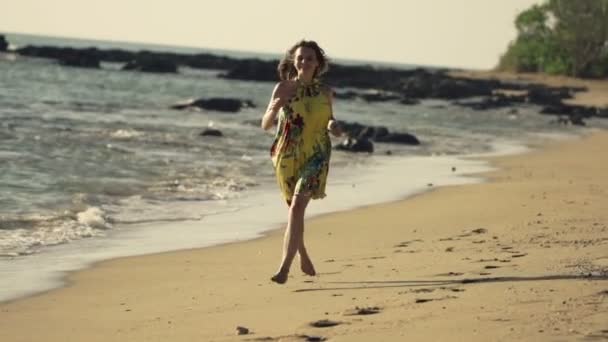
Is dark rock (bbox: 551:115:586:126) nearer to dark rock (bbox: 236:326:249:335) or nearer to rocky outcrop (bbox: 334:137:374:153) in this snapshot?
rocky outcrop (bbox: 334:137:374:153)

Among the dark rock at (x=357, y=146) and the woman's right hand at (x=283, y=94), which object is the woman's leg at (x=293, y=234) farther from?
the dark rock at (x=357, y=146)

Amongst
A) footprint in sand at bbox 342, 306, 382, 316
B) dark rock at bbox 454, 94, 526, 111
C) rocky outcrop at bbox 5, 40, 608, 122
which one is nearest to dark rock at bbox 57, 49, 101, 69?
rocky outcrop at bbox 5, 40, 608, 122

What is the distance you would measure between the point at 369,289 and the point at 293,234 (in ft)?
2.54

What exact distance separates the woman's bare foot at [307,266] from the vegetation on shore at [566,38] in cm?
7638

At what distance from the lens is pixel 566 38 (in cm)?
8281

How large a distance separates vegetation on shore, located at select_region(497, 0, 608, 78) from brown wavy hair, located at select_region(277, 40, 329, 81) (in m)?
76.4

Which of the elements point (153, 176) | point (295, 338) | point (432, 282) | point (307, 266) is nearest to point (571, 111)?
point (153, 176)

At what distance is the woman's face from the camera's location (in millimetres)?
7277

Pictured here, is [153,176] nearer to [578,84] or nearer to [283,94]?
[283,94]

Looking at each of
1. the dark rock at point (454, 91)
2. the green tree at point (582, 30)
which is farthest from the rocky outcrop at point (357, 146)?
the green tree at point (582, 30)

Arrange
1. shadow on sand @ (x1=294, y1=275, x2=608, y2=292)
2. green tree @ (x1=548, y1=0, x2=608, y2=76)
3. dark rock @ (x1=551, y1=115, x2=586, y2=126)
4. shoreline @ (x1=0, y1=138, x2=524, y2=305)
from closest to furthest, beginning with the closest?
shadow on sand @ (x1=294, y1=275, x2=608, y2=292) < shoreline @ (x1=0, y1=138, x2=524, y2=305) < dark rock @ (x1=551, y1=115, x2=586, y2=126) < green tree @ (x1=548, y1=0, x2=608, y2=76)

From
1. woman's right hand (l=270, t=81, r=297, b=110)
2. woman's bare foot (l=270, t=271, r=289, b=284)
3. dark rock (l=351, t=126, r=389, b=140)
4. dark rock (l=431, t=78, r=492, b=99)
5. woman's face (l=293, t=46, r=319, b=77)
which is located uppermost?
woman's face (l=293, t=46, r=319, b=77)

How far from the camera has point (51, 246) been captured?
30.9 ft

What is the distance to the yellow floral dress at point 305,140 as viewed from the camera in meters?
7.27
